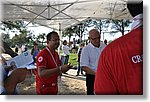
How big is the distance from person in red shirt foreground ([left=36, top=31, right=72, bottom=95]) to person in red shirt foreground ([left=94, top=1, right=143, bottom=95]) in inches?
23.6

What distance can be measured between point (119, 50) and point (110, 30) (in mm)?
704

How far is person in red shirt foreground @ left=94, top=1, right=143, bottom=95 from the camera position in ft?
2.09

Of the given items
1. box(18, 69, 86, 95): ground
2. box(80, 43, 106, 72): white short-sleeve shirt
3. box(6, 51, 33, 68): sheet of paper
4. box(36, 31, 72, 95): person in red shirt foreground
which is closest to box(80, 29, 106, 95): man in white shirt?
box(80, 43, 106, 72): white short-sleeve shirt

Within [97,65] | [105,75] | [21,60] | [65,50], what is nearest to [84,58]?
[65,50]

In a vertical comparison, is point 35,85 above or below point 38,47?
below

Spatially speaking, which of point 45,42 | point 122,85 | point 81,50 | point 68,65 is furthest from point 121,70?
point 81,50

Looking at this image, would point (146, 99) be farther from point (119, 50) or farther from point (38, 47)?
point (38, 47)

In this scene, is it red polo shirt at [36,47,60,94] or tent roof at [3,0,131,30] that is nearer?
red polo shirt at [36,47,60,94]

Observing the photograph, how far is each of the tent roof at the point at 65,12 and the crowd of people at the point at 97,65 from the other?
0.79 feet

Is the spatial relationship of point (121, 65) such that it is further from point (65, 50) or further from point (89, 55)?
point (89, 55)

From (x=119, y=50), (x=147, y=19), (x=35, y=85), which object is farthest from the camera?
(x=35, y=85)

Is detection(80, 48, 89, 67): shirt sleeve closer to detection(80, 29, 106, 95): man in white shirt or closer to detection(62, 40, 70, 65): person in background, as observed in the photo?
detection(80, 29, 106, 95): man in white shirt

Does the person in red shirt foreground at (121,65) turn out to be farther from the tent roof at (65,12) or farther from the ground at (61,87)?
the tent roof at (65,12)

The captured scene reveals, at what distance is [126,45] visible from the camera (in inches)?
25.6
